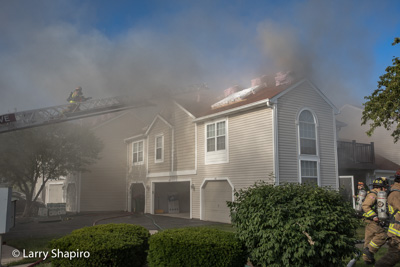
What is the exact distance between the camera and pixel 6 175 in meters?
20.9

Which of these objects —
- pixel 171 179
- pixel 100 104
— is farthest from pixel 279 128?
pixel 100 104

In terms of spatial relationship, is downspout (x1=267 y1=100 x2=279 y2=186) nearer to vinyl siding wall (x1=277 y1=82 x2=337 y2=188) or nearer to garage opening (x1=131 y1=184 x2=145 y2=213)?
vinyl siding wall (x1=277 y1=82 x2=337 y2=188)

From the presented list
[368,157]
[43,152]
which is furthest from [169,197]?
[368,157]

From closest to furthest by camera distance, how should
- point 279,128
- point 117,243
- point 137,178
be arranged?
point 117,243 < point 279,128 < point 137,178

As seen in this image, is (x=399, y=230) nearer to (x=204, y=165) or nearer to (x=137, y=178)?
(x=204, y=165)

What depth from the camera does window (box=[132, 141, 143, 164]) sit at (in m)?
22.1

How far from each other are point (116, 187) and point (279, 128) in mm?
15085

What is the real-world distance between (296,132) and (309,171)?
1.62 m

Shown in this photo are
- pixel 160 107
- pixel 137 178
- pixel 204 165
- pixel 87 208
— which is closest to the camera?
pixel 204 165

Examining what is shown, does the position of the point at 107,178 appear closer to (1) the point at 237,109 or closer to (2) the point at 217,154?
(2) the point at 217,154

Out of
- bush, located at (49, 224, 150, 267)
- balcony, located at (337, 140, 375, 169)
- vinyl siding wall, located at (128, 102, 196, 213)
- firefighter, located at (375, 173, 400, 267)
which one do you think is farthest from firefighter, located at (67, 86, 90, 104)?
firefighter, located at (375, 173, 400, 267)

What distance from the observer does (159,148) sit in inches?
774

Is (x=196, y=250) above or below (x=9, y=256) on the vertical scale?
above

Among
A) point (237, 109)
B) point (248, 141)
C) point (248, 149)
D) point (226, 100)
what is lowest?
point (248, 149)
